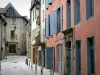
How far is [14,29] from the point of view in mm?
88438

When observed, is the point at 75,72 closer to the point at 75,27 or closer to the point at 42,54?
the point at 75,27

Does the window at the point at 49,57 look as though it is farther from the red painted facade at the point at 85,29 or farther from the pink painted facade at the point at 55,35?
the red painted facade at the point at 85,29

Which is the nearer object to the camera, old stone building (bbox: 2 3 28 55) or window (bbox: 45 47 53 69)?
window (bbox: 45 47 53 69)

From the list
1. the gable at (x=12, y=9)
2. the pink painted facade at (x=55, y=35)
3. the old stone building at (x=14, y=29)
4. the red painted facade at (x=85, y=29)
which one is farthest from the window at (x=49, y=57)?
the gable at (x=12, y=9)

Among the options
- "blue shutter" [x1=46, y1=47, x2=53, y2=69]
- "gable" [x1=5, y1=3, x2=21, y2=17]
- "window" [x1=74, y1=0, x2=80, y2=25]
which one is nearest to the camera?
"window" [x1=74, y1=0, x2=80, y2=25]

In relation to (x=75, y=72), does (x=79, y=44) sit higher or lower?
higher

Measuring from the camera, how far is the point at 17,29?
88.6 meters

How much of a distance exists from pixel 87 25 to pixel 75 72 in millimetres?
4571

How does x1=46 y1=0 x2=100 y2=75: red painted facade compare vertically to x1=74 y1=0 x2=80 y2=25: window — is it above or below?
below

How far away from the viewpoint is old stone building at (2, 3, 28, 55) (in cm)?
8701

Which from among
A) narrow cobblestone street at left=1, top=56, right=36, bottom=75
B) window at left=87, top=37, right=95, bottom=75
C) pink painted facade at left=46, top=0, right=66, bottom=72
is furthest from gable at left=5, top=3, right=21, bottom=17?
window at left=87, top=37, right=95, bottom=75

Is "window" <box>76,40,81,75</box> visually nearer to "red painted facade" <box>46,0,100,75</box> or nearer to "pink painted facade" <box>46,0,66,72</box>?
"red painted facade" <box>46,0,100,75</box>

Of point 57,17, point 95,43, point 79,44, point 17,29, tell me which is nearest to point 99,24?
point 95,43

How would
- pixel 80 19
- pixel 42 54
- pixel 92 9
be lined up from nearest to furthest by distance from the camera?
pixel 92 9, pixel 80 19, pixel 42 54
